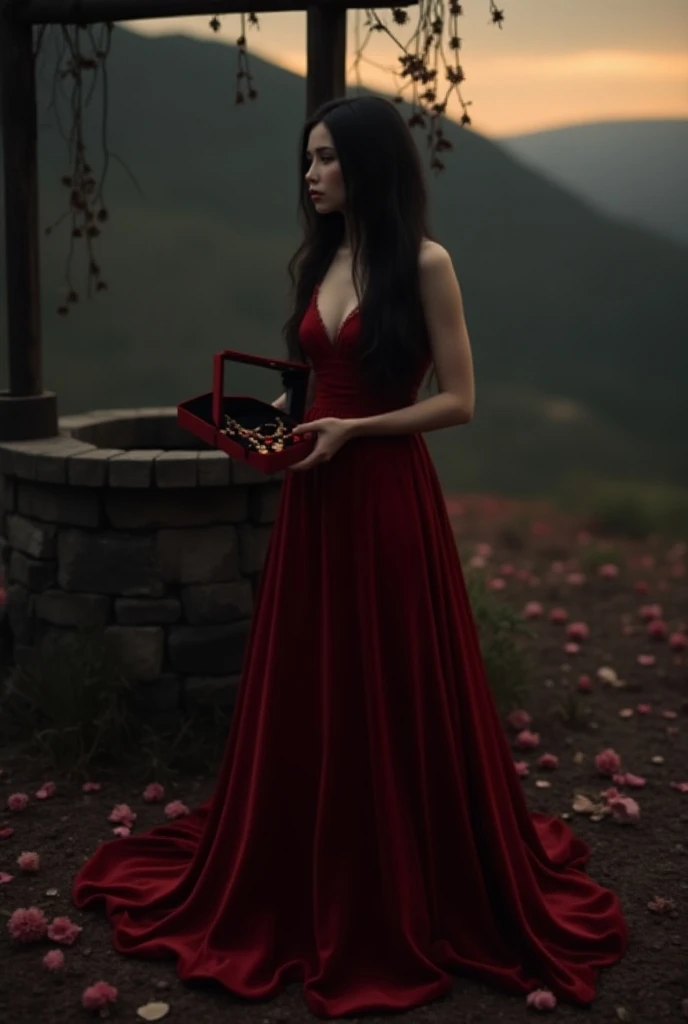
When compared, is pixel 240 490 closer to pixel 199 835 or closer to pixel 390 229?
pixel 199 835

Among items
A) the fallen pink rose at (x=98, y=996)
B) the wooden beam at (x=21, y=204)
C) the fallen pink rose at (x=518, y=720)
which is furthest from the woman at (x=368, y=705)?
the wooden beam at (x=21, y=204)

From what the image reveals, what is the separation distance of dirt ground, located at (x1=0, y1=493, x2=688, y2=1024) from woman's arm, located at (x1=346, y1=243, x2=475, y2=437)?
4.63 feet

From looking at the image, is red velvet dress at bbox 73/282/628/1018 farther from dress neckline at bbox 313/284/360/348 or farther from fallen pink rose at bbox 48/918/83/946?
fallen pink rose at bbox 48/918/83/946

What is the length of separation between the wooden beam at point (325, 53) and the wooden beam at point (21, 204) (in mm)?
1223

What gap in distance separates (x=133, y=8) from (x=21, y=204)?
0.88 m

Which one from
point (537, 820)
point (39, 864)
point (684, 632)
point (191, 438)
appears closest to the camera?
point (39, 864)

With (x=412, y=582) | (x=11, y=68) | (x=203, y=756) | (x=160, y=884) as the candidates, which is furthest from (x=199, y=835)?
(x=11, y=68)

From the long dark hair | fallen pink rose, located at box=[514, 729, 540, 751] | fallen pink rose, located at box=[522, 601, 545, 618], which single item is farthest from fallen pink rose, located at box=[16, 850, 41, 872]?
fallen pink rose, located at box=[522, 601, 545, 618]

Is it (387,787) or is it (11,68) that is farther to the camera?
(11,68)

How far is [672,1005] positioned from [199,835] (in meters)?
→ 1.47

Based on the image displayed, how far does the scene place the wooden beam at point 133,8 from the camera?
3953 mm

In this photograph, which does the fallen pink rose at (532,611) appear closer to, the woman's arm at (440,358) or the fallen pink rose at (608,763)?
the fallen pink rose at (608,763)

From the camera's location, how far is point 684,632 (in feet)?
19.8

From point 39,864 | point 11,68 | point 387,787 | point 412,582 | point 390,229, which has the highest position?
point 11,68
